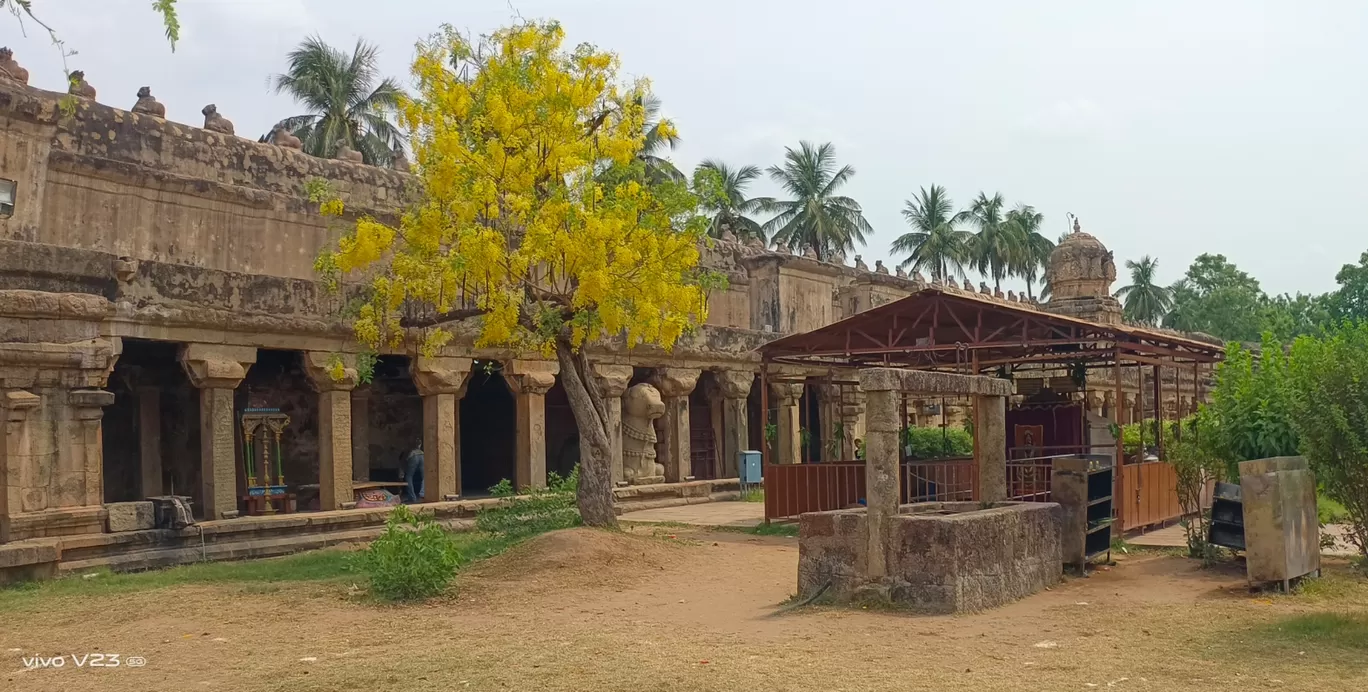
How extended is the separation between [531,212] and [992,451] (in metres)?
5.94

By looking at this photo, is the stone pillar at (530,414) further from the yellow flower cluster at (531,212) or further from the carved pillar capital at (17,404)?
the carved pillar capital at (17,404)

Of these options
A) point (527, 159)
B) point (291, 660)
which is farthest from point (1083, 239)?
point (291, 660)

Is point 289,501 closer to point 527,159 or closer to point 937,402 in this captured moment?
point 527,159

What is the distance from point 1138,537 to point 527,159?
28.9 feet

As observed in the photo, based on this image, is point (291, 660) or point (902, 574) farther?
point (902, 574)

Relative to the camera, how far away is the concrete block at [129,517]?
12.5 m

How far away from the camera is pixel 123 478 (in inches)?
645

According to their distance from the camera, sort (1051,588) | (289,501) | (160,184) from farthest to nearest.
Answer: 1. (160,184)
2. (289,501)
3. (1051,588)

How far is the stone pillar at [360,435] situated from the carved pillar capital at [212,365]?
13.2ft

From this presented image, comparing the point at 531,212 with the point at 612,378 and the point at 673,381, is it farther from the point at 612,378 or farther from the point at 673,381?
the point at 673,381

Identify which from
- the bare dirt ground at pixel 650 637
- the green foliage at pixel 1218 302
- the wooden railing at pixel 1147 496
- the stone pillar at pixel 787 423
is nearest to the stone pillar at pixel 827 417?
the stone pillar at pixel 787 423

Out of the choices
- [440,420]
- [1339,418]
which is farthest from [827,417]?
[1339,418]

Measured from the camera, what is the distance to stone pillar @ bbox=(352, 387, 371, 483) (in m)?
17.9

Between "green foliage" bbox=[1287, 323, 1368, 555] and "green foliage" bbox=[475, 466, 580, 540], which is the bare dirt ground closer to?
"green foliage" bbox=[1287, 323, 1368, 555]
